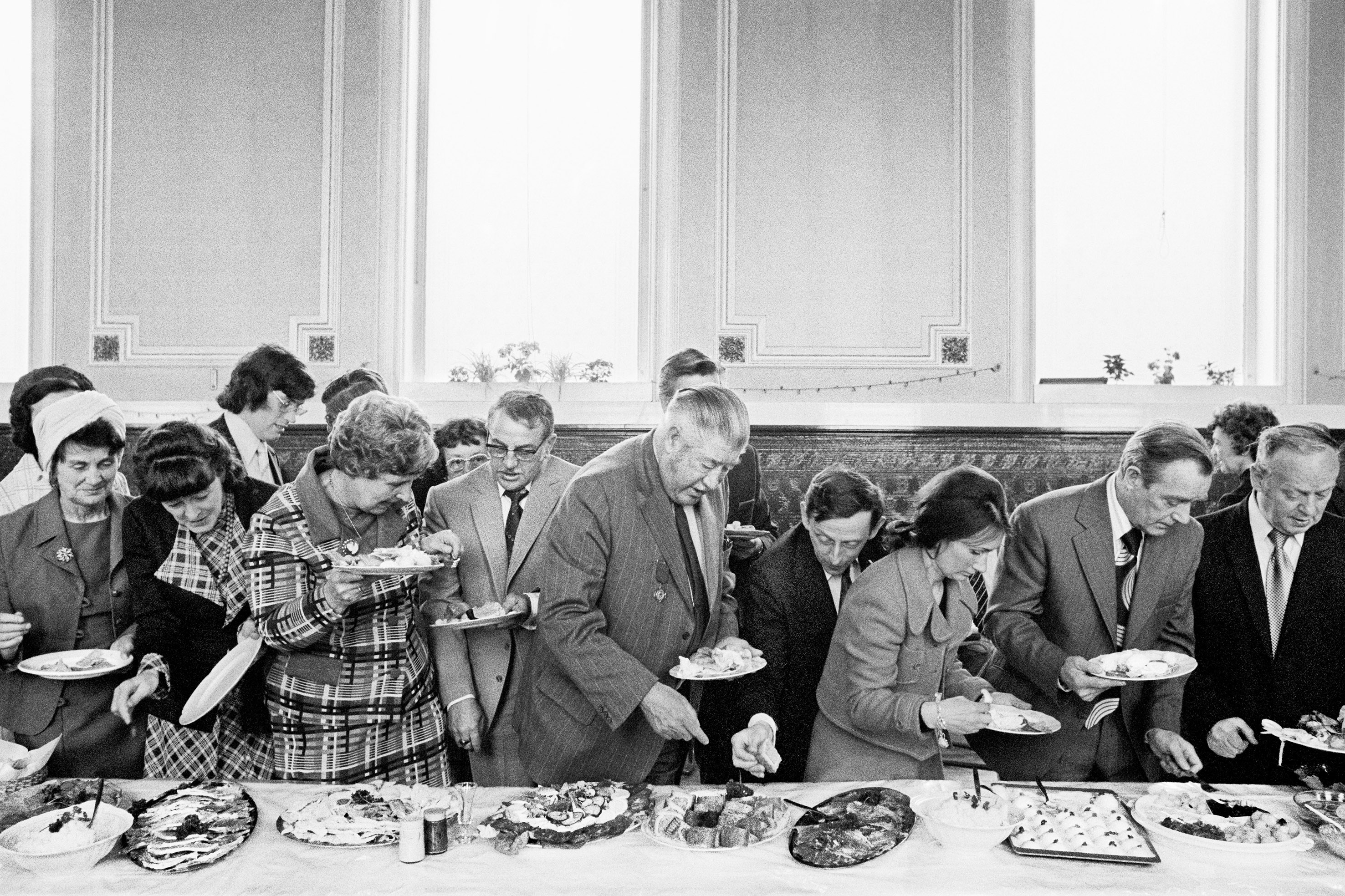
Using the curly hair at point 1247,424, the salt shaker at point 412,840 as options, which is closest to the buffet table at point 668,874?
the salt shaker at point 412,840

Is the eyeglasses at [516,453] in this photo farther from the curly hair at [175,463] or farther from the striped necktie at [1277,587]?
the striped necktie at [1277,587]

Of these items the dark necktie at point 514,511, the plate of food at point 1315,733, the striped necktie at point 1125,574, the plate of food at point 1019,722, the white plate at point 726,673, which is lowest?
the plate of food at point 1315,733

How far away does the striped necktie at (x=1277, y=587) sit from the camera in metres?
2.94

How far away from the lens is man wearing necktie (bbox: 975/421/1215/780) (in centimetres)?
283

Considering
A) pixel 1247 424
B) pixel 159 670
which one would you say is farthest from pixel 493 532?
pixel 1247 424

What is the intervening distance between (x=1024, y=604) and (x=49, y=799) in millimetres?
2396

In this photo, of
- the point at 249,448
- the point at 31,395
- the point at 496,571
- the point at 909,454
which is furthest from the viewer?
the point at 909,454

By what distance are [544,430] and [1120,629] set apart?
1699 mm

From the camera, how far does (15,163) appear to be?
6.81 metres

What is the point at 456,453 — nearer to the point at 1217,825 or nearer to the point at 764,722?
the point at 764,722

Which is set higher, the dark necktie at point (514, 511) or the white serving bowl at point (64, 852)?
the dark necktie at point (514, 511)

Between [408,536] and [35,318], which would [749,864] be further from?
[35,318]

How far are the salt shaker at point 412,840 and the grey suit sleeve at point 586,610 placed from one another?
0.51 meters

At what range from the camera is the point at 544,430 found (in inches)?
124
